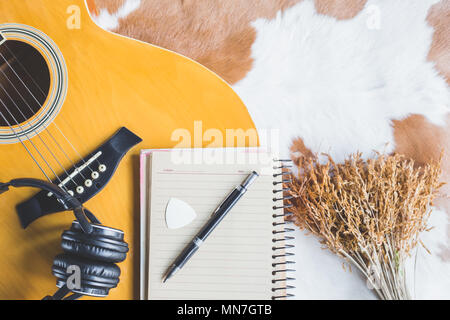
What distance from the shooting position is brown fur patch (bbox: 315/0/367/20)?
2.37ft

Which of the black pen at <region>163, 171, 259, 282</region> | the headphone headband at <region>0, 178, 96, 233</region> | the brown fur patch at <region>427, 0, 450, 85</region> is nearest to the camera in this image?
the headphone headband at <region>0, 178, 96, 233</region>

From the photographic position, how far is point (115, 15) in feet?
2.35

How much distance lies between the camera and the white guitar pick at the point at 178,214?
0.60 meters

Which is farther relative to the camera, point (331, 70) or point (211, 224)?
point (331, 70)

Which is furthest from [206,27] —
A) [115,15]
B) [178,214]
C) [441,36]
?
[441,36]

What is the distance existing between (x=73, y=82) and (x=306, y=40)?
0.50 metres

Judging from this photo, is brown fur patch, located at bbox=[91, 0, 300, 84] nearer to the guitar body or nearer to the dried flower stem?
the guitar body

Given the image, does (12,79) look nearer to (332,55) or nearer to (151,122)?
(151,122)

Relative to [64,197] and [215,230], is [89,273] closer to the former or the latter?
[64,197]

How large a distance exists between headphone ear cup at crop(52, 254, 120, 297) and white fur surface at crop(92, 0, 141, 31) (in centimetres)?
50

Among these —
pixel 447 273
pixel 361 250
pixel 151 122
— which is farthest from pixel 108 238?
pixel 447 273

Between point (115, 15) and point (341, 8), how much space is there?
508 millimetres

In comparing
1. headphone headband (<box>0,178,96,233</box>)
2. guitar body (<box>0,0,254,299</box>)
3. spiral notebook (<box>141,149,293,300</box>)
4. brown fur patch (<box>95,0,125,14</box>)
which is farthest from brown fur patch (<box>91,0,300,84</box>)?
headphone headband (<box>0,178,96,233</box>)

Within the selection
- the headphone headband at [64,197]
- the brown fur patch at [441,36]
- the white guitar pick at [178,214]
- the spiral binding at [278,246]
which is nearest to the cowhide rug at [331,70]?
the brown fur patch at [441,36]
